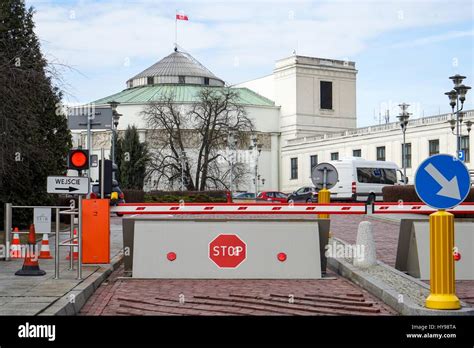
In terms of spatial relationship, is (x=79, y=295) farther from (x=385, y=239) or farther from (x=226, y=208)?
(x=385, y=239)

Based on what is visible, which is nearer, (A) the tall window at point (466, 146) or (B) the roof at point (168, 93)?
(A) the tall window at point (466, 146)

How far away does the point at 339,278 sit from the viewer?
14266 mm

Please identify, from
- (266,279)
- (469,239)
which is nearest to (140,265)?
(266,279)

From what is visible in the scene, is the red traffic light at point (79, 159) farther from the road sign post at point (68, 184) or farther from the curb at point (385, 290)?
the curb at point (385, 290)

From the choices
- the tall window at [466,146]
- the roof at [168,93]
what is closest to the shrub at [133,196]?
the tall window at [466,146]

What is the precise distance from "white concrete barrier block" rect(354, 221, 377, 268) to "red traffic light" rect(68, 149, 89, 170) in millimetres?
5174

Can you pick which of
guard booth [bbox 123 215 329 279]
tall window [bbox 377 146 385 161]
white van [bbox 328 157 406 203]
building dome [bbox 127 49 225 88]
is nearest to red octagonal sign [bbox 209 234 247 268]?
guard booth [bbox 123 215 329 279]

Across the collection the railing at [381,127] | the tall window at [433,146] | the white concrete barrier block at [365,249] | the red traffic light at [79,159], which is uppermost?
the railing at [381,127]

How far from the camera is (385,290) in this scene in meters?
11.4

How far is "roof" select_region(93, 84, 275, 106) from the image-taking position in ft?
372

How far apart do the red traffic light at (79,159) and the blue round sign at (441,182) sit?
270 inches

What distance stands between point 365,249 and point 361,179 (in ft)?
138

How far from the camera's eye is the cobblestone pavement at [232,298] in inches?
411

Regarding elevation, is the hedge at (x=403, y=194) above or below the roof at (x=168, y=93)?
below
